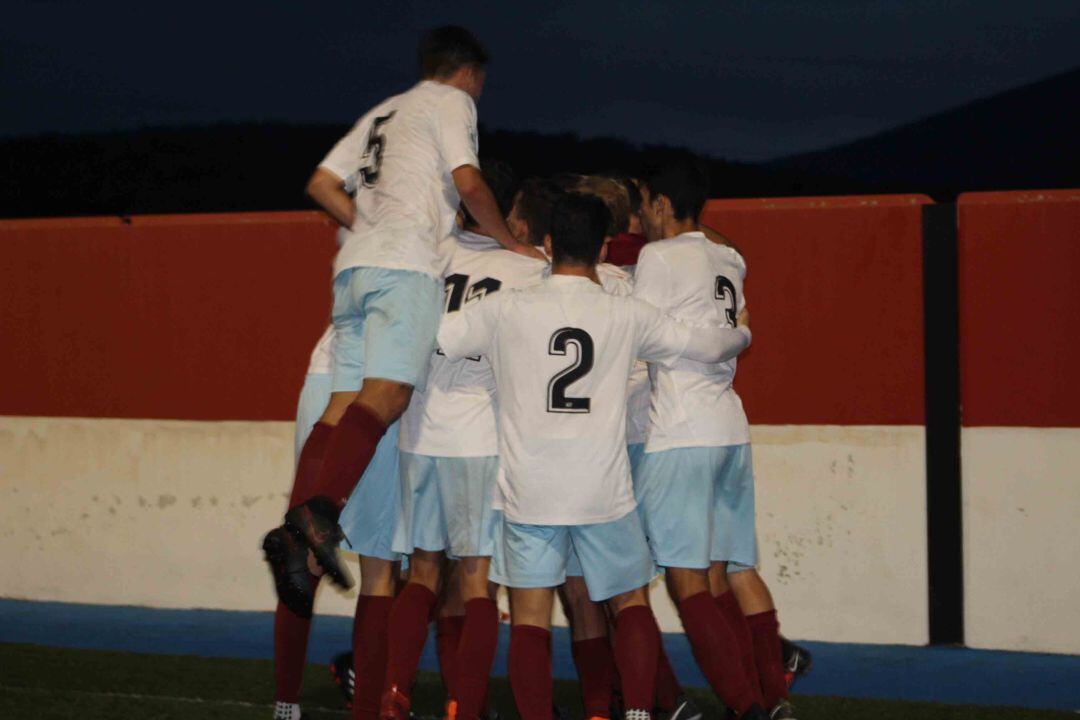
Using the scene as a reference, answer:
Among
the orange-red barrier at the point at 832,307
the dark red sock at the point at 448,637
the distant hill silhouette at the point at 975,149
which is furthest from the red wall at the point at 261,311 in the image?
the distant hill silhouette at the point at 975,149

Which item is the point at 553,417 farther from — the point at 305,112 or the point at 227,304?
the point at 305,112

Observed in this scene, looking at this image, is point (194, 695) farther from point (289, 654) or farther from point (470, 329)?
point (470, 329)

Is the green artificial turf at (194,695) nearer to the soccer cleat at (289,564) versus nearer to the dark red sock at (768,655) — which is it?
the dark red sock at (768,655)

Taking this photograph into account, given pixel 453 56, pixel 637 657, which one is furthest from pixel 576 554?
pixel 453 56

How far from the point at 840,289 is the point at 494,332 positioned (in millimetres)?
2869

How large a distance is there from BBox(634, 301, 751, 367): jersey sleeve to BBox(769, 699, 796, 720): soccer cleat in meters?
1.20

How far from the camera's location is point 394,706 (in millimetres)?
4504

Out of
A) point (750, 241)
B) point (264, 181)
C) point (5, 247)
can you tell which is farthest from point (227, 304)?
point (264, 181)

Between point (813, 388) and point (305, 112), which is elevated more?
point (305, 112)

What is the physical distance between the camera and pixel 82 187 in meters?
18.8

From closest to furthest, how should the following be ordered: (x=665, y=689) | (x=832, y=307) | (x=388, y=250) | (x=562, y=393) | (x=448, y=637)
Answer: (x=562, y=393) → (x=388, y=250) → (x=665, y=689) → (x=448, y=637) → (x=832, y=307)

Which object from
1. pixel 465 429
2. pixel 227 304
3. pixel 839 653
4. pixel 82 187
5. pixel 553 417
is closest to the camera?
pixel 553 417

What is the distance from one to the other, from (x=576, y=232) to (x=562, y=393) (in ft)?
1.65

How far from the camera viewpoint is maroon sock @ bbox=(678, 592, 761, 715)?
4.56m
